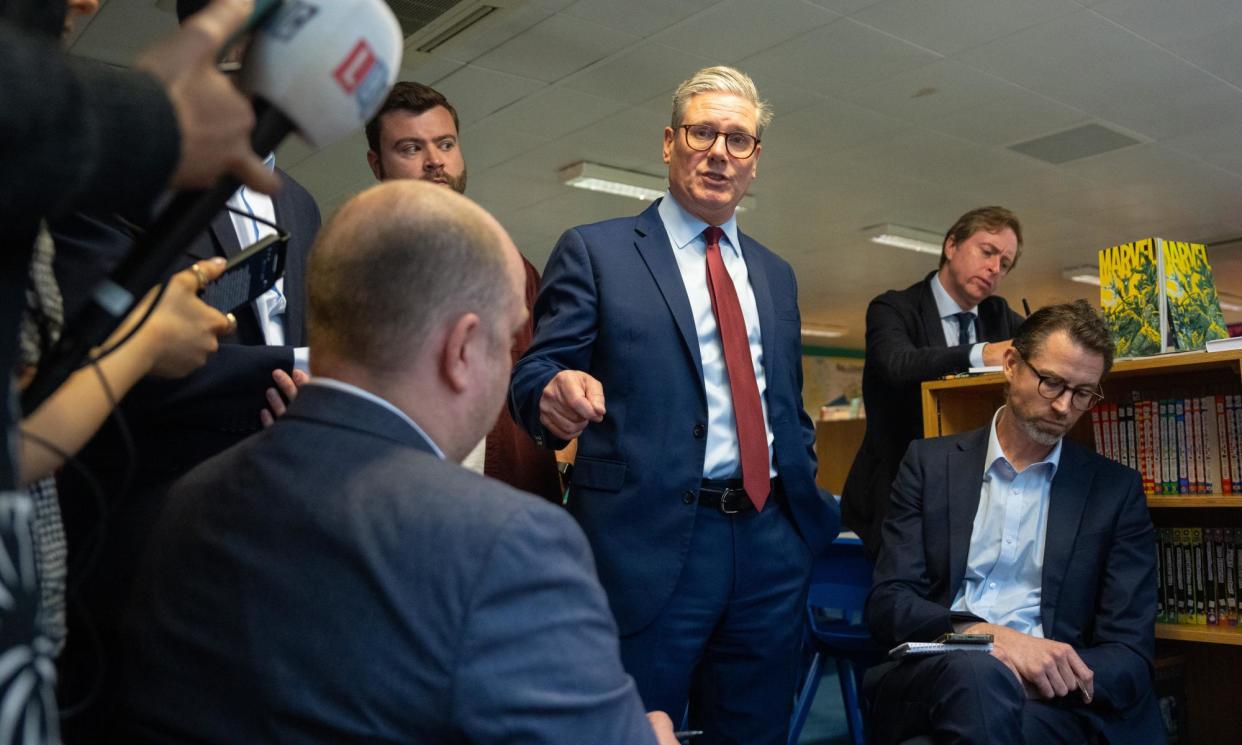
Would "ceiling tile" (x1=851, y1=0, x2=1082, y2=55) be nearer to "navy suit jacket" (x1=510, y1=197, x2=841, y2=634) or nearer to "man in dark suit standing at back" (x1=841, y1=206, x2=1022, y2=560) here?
"man in dark suit standing at back" (x1=841, y1=206, x2=1022, y2=560)

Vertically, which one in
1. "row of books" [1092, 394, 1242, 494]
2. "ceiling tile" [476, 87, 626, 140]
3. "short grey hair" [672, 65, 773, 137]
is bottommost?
"row of books" [1092, 394, 1242, 494]

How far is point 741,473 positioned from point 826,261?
27.6 ft

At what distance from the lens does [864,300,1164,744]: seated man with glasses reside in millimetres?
2032

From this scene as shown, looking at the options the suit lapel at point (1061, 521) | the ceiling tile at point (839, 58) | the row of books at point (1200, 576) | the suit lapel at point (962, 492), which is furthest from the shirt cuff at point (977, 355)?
the ceiling tile at point (839, 58)

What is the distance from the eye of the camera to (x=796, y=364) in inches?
80.3

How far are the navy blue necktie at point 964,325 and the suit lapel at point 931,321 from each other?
8 cm

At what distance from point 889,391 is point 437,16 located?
2.69 meters

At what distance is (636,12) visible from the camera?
4562mm

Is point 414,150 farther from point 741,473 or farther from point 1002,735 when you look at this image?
point 1002,735

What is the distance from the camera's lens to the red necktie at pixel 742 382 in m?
1.84

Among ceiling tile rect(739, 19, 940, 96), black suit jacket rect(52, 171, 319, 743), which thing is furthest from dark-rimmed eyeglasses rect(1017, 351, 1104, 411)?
ceiling tile rect(739, 19, 940, 96)

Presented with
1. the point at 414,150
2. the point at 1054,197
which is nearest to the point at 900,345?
the point at 414,150

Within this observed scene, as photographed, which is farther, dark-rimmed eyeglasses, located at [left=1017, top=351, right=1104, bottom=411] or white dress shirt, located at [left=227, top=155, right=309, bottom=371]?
dark-rimmed eyeglasses, located at [left=1017, top=351, right=1104, bottom=411]

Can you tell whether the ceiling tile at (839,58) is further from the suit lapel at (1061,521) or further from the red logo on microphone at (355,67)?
the red logo on microphone at (355,67)
